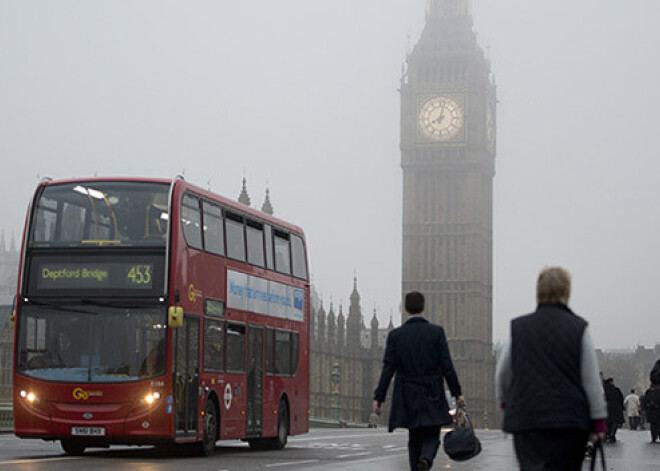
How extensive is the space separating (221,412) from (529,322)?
12822 millimetres

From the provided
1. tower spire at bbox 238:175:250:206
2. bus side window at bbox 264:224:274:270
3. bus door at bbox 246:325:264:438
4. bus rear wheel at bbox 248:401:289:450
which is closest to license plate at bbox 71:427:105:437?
bus door at bbox 246:325:264:438

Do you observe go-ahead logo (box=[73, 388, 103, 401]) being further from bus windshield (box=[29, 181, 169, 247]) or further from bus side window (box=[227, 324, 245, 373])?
bus side window (box=[227, 324, 245, 373])

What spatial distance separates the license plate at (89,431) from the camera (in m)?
18.0

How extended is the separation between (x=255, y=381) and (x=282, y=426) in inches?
73.5

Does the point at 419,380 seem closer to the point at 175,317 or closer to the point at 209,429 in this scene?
the point at 175,317

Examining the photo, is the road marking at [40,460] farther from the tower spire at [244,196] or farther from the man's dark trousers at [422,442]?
the tower spire at [244,196]

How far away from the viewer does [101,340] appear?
18.1 m

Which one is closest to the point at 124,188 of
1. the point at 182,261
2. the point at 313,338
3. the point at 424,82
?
the point at 182,261

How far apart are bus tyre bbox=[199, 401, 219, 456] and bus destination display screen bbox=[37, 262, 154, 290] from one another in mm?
2298

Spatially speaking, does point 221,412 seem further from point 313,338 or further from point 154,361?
point 313,338

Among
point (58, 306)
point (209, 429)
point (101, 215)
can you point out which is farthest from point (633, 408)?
point (58, 306)

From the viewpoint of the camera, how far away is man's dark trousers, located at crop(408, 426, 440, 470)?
11.4m

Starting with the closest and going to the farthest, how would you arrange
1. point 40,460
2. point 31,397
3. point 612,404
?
point 40,460 → point 31,397 → point 612,404

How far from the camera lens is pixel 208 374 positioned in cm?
1950
